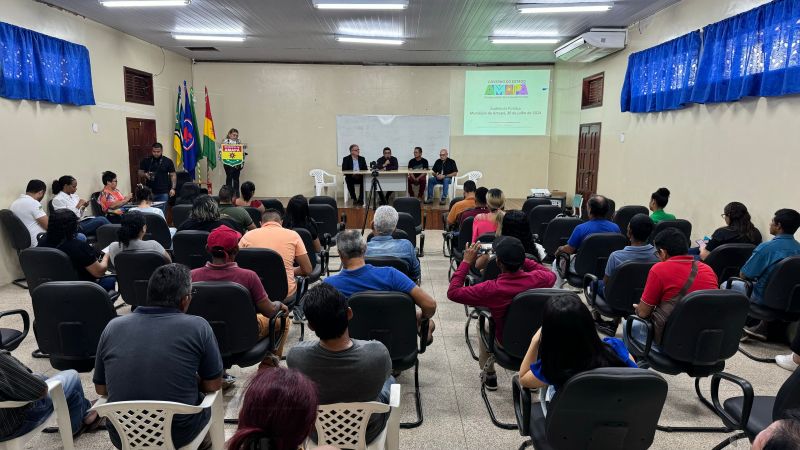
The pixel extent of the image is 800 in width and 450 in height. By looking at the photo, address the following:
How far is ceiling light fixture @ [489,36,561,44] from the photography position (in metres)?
8.03

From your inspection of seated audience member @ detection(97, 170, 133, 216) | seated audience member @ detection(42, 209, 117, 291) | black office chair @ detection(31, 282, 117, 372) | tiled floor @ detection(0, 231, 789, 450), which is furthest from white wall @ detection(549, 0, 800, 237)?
seated audience member @ detection(97, 170, 133, 216)

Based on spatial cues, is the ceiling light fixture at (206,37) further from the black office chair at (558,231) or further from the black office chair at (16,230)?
the black office chair at (558,231)

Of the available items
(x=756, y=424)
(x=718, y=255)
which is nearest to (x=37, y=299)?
(x=756, y=424)

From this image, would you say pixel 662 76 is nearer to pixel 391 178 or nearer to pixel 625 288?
pixel 625 288

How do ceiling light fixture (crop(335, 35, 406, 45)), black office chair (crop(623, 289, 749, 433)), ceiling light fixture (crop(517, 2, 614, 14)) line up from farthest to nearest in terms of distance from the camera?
ceiling light fixture (crop(335, 35, 406, 45))
ceiling light fixture (crop(517, 2, 614, 14))
black office chair (crop(623, 289, 749, 433))

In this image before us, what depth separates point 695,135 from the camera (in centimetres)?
580

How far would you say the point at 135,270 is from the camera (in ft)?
11.1

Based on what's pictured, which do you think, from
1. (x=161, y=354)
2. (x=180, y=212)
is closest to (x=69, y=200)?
(x=180, y=212)

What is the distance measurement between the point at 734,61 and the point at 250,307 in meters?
5.18

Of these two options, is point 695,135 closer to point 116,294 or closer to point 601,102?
point 601,102

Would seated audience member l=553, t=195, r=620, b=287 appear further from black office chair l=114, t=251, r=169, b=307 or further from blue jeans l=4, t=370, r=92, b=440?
blue jeans l=4, t=370, r=92, b=440

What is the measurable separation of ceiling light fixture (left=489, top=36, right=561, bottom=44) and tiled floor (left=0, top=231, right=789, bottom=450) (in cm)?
560

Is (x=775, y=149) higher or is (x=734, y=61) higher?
(x=734, y=61)

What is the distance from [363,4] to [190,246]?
364 cm
